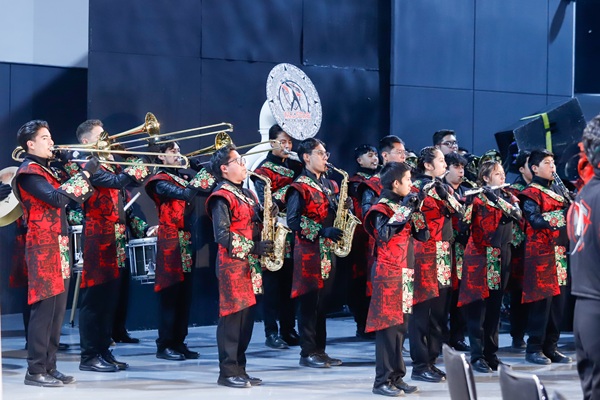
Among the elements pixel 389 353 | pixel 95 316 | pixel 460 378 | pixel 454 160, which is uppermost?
pixel 454 160

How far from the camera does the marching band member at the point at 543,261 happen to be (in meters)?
7.39

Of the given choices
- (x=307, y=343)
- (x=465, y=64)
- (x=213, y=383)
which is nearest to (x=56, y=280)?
(x=213, y=383)

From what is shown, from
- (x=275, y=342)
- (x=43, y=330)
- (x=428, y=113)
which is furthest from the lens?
(x=428, y=113)

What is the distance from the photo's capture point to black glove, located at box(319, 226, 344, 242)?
7.32m

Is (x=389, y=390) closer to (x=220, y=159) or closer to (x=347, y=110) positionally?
(x=220, y=159)

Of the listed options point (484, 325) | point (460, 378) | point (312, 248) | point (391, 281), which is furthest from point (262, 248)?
point (460, 378)

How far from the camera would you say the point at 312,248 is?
7484mm

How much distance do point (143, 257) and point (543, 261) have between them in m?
2.87

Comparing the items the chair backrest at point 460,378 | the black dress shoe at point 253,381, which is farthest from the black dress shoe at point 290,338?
the chair backrest at point 460,378

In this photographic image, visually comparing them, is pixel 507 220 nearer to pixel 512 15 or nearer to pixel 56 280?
pixel 56 280

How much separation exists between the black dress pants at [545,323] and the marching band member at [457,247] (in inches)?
23.2

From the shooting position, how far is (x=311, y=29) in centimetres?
990

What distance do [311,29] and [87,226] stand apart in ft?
12.1

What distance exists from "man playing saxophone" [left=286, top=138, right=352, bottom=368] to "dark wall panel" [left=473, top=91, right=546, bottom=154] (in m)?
3.35
